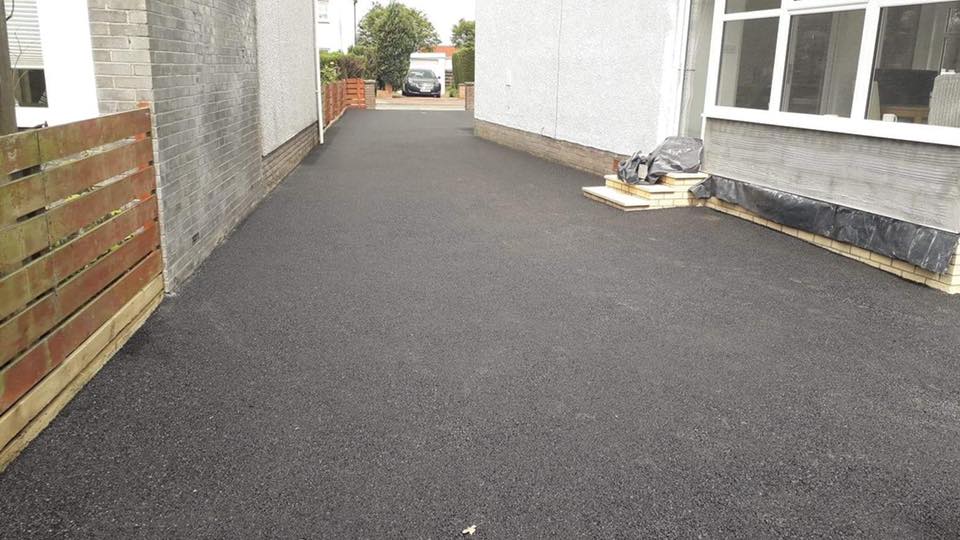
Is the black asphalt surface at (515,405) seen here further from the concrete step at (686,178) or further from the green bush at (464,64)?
the green bush at (464,64)

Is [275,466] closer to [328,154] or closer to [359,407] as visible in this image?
[359,407]

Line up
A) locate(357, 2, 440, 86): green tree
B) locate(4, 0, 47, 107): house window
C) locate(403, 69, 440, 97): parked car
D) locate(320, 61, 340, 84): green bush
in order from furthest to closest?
locate(357, 2, 440, 86): green tree
locate(403, 69, 440, 97): parked car
locate(320, 61, 340, 84): green bush
locate(4, 0, 47, 107): house window

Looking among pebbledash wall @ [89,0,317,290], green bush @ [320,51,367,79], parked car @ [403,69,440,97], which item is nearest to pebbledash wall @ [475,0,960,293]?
pebbledash wall @ [89,0,317,290]

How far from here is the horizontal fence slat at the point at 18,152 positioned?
3.11 m

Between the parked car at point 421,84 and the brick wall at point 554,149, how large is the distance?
21.0 meters

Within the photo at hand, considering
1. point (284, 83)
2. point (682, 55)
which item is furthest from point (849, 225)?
point (284, 83)

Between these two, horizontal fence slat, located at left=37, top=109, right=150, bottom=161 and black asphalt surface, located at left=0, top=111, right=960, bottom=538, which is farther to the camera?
horizontal fence slat, located at left=37, top=109, right=150, bottom=161

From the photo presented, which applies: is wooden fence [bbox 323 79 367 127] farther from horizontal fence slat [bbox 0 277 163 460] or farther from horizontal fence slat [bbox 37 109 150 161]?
horizontal fence slat [bbox 0 277 163 460]

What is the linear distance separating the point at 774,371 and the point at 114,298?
3878 mm

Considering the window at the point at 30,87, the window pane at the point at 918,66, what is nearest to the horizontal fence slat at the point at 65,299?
the window at the point at 30,87

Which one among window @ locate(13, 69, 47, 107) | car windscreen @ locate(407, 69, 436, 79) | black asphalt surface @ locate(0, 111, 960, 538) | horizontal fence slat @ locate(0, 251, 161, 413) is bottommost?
black asphalt surface @ locate(0, 111, 960, 538)

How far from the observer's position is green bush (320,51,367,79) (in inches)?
1172

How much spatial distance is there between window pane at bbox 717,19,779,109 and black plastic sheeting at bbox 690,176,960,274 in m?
0.98

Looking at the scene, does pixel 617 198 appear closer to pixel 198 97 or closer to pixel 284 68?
pixel 198 97
